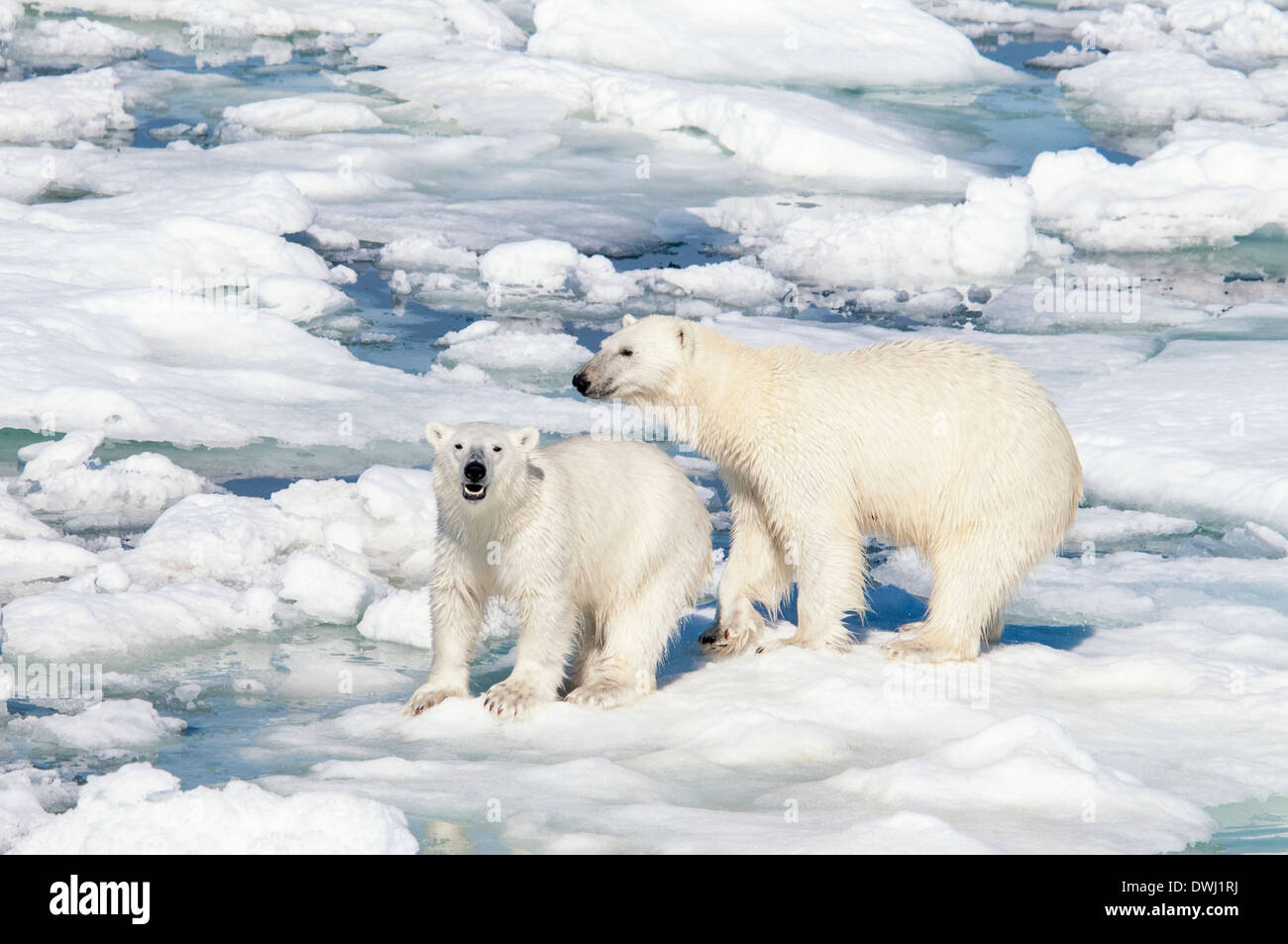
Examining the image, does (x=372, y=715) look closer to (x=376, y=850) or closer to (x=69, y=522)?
(x=376, y=850)

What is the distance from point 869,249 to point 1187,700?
269 inches

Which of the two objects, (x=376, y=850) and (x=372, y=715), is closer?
(x=376, y=850)

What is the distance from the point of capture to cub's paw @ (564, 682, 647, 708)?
4.80 m

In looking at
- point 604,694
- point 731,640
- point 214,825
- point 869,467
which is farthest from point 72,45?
point 214,825

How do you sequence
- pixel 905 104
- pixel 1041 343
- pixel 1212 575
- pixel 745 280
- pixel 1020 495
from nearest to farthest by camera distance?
pixel 1020 495 < pixel 1212 575 < pixel 1041 343 < pixel 745 280 < pixel 905 104

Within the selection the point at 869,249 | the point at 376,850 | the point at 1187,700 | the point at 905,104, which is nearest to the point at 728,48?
the point at 905,104

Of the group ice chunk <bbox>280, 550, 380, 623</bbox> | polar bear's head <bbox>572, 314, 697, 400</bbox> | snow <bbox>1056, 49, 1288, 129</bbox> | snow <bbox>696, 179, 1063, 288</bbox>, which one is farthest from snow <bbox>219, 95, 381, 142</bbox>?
polar bear's head <bbox>572, 314, 697, 400</bbox>

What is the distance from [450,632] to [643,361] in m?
1.35

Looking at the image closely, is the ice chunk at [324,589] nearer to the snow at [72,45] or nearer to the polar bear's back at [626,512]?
the polar bear's back at [626,512]

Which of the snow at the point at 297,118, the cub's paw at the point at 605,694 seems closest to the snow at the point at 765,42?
the snow at the point at 297,118

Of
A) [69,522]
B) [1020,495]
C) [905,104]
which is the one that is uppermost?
[905,104]

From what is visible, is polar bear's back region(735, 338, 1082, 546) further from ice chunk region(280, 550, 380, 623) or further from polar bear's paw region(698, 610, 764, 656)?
ice chunk region(280, 550, 380, 623)

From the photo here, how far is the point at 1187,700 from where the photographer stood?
4789mm

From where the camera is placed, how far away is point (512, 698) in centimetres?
461
